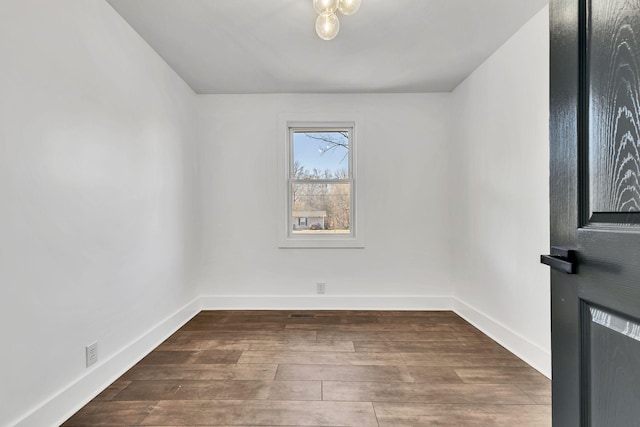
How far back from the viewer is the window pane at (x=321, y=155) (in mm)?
3605

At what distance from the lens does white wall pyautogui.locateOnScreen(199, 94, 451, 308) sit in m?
3.50

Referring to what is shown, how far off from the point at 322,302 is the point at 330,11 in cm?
271

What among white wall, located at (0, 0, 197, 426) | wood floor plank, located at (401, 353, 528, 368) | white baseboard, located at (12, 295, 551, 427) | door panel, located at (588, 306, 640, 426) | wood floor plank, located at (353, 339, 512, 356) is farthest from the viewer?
wood floor plank, located at (353, 339, 512, 356)

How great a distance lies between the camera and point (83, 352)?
179cm

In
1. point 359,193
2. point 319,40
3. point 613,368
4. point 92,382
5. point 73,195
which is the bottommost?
point 92,382

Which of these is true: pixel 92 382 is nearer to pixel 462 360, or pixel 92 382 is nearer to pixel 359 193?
pixel 462 360

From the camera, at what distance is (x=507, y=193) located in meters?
2.48

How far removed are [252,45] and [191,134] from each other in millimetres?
1258

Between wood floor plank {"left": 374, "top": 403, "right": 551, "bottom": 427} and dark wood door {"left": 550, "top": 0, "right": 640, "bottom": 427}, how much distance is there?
819 mm

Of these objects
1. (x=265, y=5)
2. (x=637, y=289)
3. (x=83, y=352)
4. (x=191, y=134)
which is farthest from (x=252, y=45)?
(x=637, y=289)

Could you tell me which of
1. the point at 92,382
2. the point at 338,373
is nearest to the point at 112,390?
the point at 92,382

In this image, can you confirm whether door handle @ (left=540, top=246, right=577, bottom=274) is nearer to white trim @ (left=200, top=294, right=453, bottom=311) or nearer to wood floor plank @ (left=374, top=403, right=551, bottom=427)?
wood floor plank @ (left=374, top=403, right=551, bottom=427)

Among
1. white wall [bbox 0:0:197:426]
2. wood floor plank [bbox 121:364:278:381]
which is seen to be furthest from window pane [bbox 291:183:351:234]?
wood floor plank [bbox 121:364:278:381]

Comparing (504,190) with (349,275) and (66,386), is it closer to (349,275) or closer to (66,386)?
(349,275)
